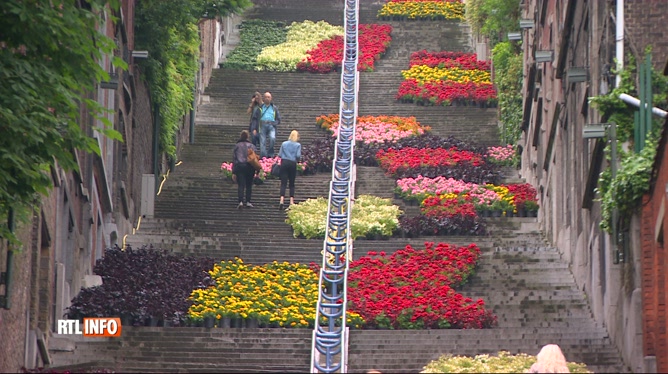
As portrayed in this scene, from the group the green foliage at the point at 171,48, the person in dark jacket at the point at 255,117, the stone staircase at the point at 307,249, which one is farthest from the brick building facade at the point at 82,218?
the person in dark jacket at the point at 255,117

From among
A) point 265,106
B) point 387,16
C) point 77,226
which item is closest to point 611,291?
point 77,226

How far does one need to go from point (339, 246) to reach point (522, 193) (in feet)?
15.8

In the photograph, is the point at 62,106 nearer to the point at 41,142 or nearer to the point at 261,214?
the point at 41,142

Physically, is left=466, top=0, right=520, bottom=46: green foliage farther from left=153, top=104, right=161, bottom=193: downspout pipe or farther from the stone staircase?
left=153, top=104, right=161, bottom=193: downspout pipe

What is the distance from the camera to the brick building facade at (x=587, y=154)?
878 inches

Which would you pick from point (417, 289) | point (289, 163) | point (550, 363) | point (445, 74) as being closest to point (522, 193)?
point (289, 163)

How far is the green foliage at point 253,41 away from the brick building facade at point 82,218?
7.31 meters

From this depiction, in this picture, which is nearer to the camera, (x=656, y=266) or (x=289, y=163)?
(x=656, y=266)

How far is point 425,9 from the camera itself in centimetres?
4953

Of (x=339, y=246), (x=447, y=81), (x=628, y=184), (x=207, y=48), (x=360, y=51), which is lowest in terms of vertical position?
(x=339, y=246)

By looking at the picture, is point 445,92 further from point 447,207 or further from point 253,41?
point 447,207

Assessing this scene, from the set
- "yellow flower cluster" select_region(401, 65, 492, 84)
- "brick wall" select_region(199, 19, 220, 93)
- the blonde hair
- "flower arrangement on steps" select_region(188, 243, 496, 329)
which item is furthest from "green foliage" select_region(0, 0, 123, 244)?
"yellow flower cluster" select_region(401, 65, 492, 84)

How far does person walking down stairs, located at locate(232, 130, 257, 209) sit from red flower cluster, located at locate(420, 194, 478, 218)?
10.3ft

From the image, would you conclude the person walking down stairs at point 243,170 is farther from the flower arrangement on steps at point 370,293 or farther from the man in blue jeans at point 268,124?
the man in blue jeans at point 268,124
